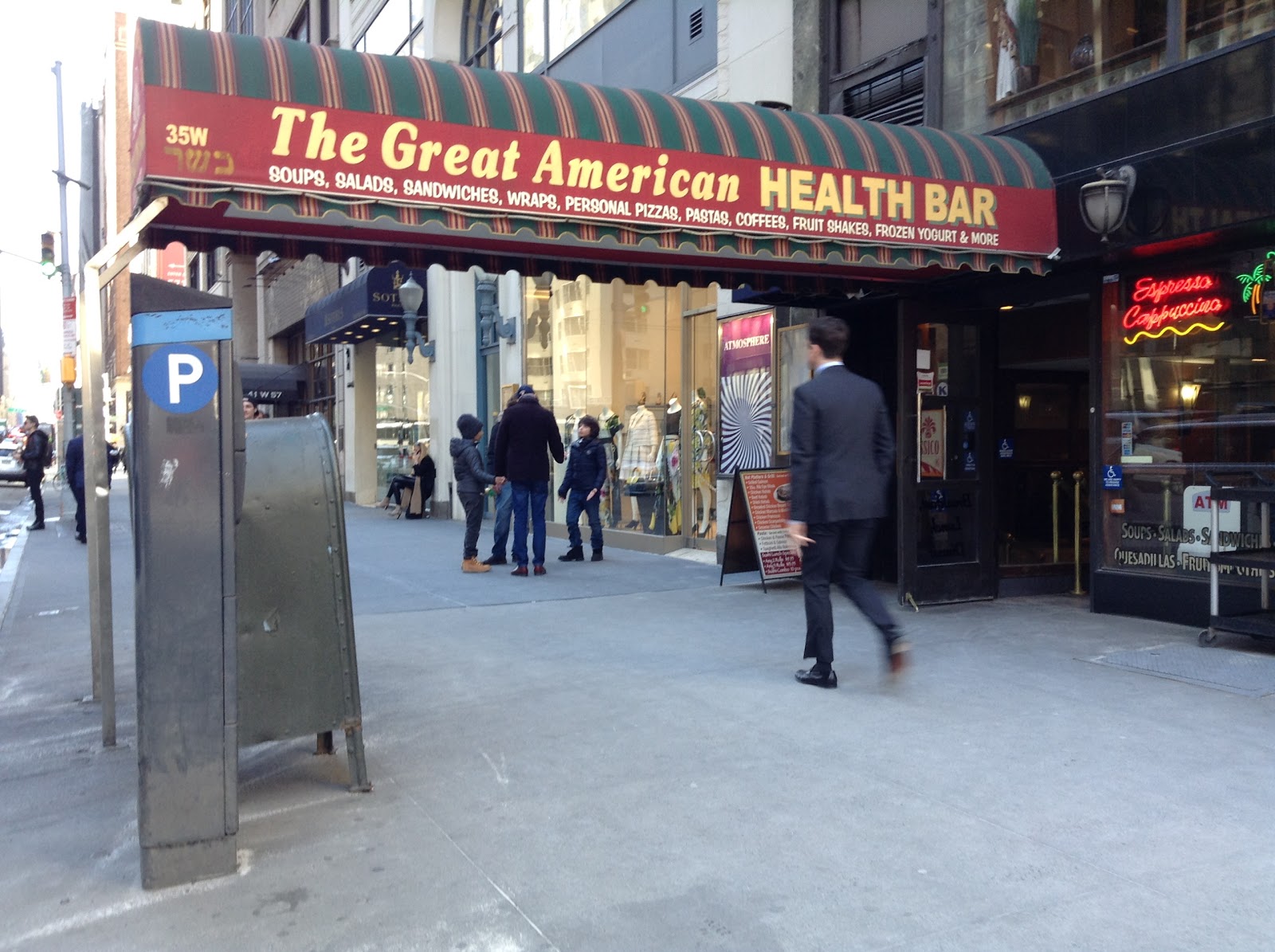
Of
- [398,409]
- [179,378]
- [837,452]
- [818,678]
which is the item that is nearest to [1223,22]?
[837,452]

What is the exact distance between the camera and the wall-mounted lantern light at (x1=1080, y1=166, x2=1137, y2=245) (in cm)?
709

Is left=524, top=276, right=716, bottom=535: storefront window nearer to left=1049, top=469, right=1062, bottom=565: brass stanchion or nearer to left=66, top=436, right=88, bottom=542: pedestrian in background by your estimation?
left=1049, top=469, right=1062, bottom=565: brass stanchion

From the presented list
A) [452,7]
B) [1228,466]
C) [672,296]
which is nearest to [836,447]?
[1228,466]

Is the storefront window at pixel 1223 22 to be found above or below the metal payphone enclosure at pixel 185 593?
above

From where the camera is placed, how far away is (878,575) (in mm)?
10180

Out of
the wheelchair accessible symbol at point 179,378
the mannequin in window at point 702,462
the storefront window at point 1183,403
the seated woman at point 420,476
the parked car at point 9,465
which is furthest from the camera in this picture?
the parked car at point 9,465

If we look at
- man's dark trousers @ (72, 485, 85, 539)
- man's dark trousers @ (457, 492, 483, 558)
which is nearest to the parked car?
man's dark trousers @ (72, 485, 85, 539)

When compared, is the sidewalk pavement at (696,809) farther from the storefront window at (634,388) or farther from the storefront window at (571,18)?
the storefront window at (571,18)

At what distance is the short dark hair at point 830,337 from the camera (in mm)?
5766

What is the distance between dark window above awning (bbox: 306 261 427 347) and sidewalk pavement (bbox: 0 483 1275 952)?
1251 centimetres

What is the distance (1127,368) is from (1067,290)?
76 cm

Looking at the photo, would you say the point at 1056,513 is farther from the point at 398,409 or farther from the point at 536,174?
the point at 398,409

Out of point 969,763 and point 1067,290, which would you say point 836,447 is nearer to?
point 969,763

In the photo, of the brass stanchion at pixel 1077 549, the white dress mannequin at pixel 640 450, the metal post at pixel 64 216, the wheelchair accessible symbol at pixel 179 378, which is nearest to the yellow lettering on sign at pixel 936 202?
the brass stanchion at pixel 1077 549
